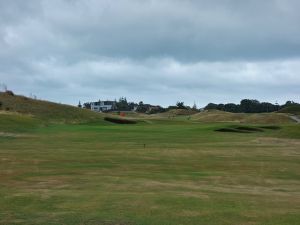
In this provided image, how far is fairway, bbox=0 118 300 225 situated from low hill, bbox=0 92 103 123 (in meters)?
60.5

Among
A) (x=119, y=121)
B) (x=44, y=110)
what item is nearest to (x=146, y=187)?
(x=119, y=121)

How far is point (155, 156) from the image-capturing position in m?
34.3

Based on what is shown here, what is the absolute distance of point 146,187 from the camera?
19.7 meters

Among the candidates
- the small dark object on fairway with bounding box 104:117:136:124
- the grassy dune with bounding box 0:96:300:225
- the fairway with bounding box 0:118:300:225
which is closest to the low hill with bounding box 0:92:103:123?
the small dark object on fairway with bounding box 104:117:136:124

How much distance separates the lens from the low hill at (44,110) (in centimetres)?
9744

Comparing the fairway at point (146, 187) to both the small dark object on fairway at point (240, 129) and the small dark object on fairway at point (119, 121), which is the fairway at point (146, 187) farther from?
the small dark object on fairway at point (119, 121)

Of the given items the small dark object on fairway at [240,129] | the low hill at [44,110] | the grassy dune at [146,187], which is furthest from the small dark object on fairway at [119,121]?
the grassy dune at [146,187]

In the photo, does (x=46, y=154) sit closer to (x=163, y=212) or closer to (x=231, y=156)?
(x=231, y=156)

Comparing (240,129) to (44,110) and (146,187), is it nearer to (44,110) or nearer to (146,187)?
(44,110)

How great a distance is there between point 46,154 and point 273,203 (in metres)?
19.9

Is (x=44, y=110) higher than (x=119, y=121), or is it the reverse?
(x=44, y=110)

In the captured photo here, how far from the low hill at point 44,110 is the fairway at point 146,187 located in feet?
199

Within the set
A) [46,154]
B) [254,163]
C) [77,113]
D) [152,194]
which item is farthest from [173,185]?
[77,113]

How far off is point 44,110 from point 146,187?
8524 cm
